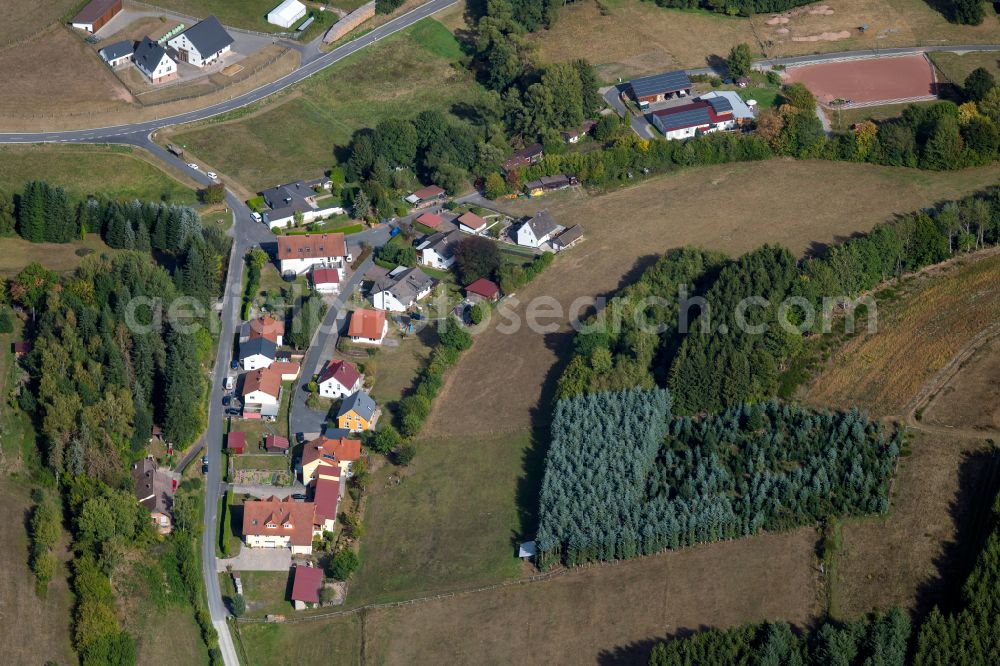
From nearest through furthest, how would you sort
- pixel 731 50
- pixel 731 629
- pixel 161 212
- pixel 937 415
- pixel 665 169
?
pixel 731 629, pixel 937 415, pixel 161 212, pixel 665 169, pixel 731 50

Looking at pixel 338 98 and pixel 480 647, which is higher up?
pixel 338 98

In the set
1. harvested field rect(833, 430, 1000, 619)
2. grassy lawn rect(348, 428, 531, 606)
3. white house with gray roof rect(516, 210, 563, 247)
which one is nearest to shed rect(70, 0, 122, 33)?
white house with gray roof rect(516, 210, 563, 247)

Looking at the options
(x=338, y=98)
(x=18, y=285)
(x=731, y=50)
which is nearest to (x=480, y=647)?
(x=18, y=285)

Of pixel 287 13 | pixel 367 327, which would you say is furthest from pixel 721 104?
pixel 367 327

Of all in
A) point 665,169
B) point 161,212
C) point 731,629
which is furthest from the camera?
point 665,169

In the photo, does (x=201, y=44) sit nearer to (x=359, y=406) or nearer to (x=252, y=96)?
(x=252, y=96)

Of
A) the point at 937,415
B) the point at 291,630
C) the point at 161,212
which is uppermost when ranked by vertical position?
the point at 161,212

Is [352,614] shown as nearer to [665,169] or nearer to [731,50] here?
[665,169]
